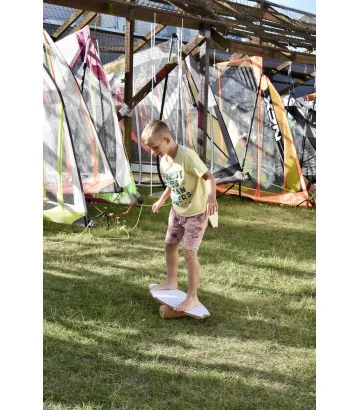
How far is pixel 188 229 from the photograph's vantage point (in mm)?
3057

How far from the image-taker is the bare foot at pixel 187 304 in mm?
2906

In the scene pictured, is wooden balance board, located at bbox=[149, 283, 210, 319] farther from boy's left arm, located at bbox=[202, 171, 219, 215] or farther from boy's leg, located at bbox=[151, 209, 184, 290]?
boy's left arm, located at bbox=[202, 171, 219, 215]

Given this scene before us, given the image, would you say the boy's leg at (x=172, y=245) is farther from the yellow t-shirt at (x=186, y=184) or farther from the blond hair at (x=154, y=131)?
the blond hair at (x=154, y=131)

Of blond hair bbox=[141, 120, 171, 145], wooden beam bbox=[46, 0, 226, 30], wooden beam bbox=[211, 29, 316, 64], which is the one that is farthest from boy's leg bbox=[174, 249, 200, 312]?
wooden beam bbox=[211, 29, 316, 64]

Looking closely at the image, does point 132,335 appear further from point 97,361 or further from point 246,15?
point 246,15

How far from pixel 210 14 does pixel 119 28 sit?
746 centimetres

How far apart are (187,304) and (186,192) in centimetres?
63

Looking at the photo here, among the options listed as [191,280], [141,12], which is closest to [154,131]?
[191,280]

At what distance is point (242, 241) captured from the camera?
491 centimetres

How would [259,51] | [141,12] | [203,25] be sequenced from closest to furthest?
[141,12] → [203,25] → [259,51]

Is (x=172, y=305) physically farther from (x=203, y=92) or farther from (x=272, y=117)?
(x=272, y=117)

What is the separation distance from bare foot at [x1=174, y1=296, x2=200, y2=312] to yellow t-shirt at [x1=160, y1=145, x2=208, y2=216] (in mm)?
477

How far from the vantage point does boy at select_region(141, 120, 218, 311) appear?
2990mm

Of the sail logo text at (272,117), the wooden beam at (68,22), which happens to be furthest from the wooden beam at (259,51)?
the wooden beam at (68,22)
